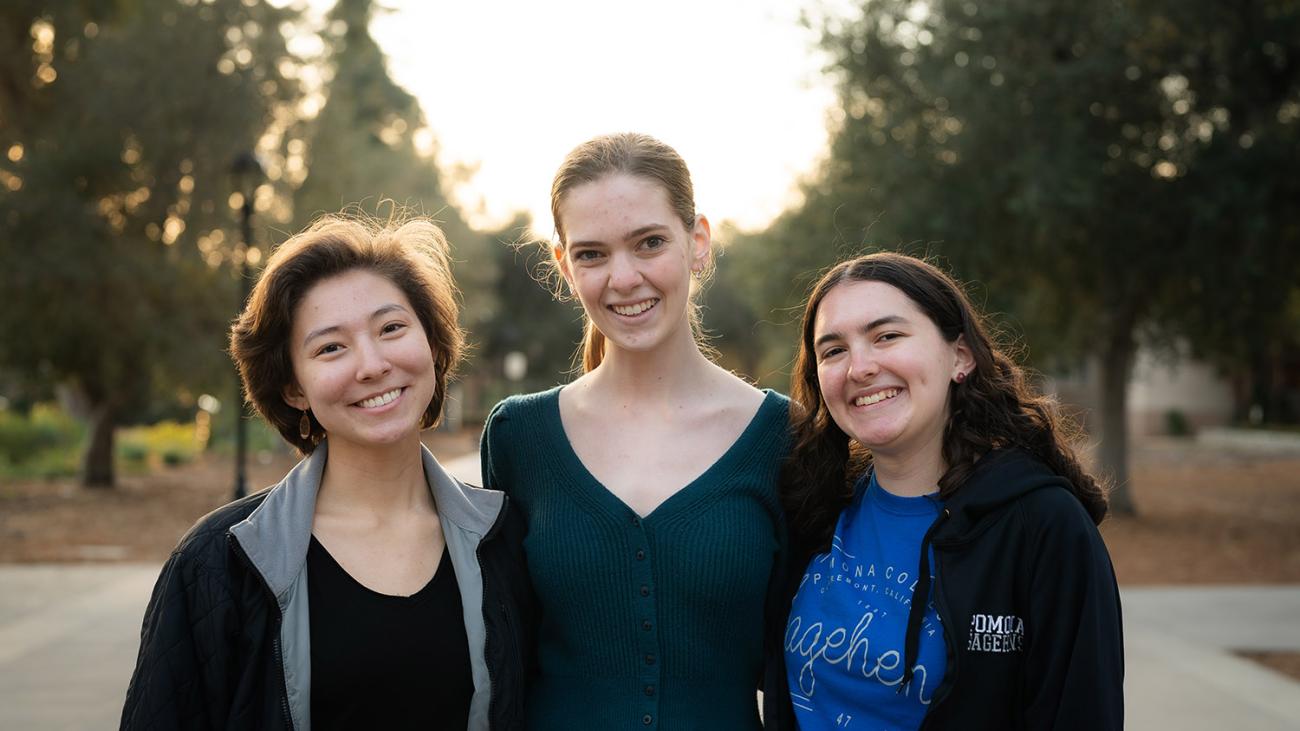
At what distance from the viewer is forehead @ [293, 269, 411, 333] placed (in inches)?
103

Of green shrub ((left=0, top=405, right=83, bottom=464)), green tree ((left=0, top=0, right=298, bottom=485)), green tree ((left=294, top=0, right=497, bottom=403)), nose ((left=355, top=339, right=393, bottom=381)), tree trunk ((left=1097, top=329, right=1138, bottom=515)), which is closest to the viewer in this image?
nose ((left=355, top=339, right=393, bottom=381))

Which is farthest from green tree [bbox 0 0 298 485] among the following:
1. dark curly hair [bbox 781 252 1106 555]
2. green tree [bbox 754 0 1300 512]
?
dark curly hair [bbox 781 252 1106 555]

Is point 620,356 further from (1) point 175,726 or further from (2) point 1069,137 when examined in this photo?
(2) point 1069,137

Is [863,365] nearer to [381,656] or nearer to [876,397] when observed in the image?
[876,397]

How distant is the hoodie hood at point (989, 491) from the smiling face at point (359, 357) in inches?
46.9

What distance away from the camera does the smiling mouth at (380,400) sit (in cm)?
262

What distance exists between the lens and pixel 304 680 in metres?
2.41

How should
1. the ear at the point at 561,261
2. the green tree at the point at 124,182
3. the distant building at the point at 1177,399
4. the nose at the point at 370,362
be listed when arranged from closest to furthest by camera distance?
the nose at the point at 370,362
the ear at the point at 561,261
the green tree at the point at 124,182
the distant building at the point at 1177,399

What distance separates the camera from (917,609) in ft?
8.18

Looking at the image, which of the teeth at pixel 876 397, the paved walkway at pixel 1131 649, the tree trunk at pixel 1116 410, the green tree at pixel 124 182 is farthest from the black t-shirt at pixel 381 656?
the green tree at pixel 124 182

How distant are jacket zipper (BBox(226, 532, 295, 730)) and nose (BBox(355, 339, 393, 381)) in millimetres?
429

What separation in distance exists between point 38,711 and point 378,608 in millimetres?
4980

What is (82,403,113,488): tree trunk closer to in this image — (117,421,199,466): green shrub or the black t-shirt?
(117,421,199,466): green shrub

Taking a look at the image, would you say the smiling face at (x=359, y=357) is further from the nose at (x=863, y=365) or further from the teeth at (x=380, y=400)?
the nose at (x=863, y=365)
